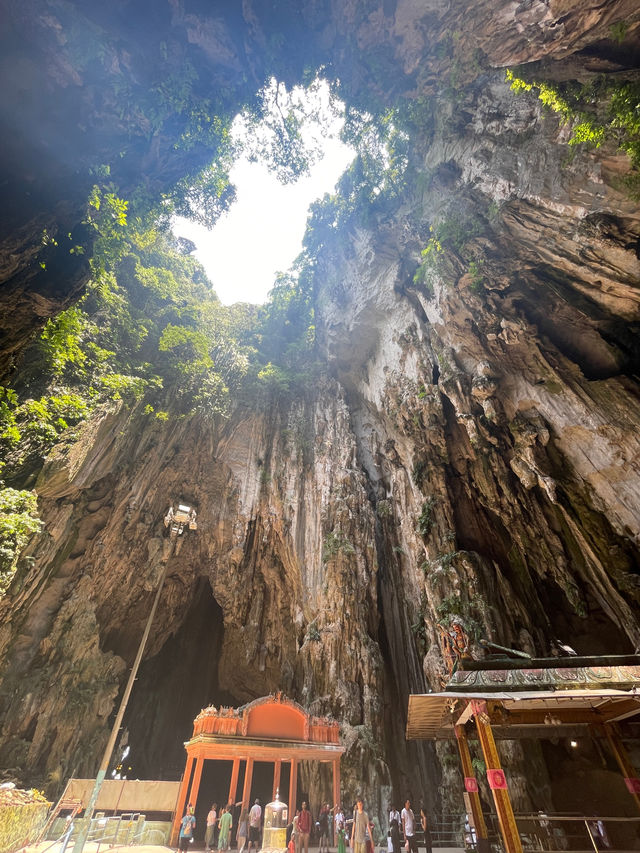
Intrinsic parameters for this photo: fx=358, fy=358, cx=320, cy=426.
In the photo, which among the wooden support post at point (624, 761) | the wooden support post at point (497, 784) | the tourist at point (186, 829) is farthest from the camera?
the tourist at point (186, 829)

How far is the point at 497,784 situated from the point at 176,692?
55.7ft

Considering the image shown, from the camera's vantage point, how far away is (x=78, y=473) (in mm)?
11414

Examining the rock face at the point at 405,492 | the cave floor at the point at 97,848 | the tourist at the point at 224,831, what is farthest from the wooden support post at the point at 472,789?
the tourist at the point at 224,831

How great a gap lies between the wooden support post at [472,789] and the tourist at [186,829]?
218 inches

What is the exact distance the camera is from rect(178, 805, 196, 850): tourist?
6.97 m

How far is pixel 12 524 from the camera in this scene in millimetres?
8344

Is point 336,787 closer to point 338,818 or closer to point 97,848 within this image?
point 338,818

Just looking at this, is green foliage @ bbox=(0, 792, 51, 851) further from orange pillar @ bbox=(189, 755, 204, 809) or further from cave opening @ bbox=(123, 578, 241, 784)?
cave opening @ bbox=(123, 578, 241, 784)

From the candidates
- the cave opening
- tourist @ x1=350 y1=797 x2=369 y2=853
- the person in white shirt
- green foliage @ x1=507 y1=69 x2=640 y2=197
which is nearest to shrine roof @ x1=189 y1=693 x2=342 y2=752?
the person in white shirt

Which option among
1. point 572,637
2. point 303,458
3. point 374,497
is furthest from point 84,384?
point 572,637

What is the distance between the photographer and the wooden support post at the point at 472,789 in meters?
5.25

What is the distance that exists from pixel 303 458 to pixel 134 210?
36.7 ft

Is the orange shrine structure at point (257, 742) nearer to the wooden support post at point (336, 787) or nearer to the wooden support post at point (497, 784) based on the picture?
the wooden support post at point (336, 787)

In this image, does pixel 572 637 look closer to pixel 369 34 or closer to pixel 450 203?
pixel 450 203
